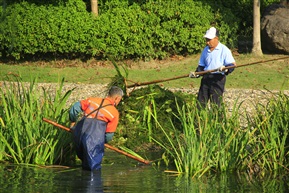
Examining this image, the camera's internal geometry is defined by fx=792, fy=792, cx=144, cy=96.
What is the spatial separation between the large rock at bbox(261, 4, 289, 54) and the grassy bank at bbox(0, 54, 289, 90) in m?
0.58

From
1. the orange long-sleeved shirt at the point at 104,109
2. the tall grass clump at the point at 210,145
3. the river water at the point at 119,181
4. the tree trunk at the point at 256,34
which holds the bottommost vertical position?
the river water at the point at 119,181

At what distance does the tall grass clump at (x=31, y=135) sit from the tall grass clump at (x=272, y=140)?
256 centimetres

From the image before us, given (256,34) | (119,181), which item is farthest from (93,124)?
(256,34)

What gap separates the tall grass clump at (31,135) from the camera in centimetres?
1054

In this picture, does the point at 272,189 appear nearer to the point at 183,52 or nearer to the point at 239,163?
the point at 239,163

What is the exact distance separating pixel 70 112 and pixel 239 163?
228 centimetres

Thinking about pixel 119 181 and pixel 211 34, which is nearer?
pixel 119 181

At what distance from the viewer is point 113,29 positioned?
22062 mm

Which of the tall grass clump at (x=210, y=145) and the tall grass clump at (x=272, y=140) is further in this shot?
the tall grass clump at (x=272, y=140)

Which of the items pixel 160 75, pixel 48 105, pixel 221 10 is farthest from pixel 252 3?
pixel 48 105

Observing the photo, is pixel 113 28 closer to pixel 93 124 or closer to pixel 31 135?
pixel 31 135

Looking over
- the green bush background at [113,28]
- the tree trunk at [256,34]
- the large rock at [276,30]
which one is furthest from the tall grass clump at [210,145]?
the large rock at [276,30]

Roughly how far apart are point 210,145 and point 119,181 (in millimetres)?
1225

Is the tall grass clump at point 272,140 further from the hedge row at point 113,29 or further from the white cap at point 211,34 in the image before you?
the hedge row at point 113,29
